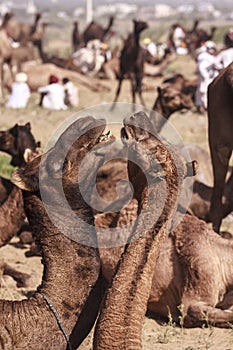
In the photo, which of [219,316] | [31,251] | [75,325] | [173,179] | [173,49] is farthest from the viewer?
[173,49]

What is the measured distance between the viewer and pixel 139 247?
3.74m

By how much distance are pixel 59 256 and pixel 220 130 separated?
13.2 ft

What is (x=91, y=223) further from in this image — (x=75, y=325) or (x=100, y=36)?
(x=100, y=36)

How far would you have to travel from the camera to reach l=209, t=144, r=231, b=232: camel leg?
7754 mm

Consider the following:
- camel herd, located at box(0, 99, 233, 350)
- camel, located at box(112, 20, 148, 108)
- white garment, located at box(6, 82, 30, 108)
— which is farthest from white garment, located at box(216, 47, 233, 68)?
camel herd, located at box(0, 99, 233, 350)

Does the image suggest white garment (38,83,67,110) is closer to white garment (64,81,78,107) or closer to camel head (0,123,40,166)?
white garment (64,81,78,107)

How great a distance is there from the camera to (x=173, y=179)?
3746 millimetres

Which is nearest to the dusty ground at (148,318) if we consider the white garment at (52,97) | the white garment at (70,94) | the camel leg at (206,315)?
the camel leg at (206,315)

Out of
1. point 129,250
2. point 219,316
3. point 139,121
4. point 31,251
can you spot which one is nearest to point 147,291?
point 129,250

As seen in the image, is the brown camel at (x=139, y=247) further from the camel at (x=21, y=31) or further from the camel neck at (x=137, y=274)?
the camel at (x=21, y=31)

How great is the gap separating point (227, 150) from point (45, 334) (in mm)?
4245

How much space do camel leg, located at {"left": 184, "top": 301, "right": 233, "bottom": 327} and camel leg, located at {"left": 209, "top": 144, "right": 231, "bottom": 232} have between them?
2.18 meters

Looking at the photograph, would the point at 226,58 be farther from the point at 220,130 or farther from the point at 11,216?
the point at 11,216

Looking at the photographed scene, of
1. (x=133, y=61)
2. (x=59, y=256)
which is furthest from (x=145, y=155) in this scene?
(x=133, y=61)
